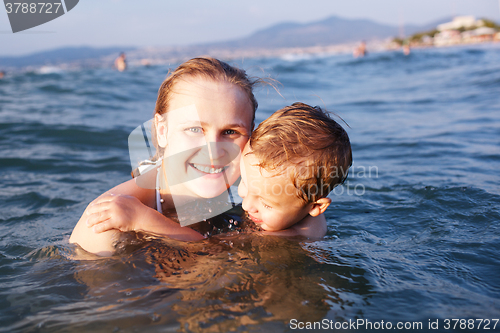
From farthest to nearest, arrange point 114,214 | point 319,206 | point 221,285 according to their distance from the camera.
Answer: point 319,206 → point 114,214 → point 221,285

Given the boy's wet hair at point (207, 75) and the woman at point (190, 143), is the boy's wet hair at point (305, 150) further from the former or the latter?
the boy's wet hair at point (207, 75)

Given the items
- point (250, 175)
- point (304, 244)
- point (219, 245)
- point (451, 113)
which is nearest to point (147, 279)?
point (219, 245)

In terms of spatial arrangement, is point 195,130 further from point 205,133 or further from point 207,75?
point 207,75

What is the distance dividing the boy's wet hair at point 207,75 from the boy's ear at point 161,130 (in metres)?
0.05

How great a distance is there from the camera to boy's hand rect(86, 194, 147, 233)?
2.14m

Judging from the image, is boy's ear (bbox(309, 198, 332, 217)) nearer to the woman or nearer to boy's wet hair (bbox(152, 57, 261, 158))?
the woman

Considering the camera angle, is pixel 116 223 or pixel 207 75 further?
pixel 207 75

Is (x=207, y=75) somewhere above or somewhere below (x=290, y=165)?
above

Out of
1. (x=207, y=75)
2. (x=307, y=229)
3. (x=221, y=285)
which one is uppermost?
(x=207, y=75)

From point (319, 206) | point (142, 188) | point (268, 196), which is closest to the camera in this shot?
point (268, 196)

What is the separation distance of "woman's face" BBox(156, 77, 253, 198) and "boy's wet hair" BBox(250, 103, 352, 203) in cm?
22

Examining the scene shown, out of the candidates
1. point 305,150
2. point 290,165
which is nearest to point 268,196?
point 290,165

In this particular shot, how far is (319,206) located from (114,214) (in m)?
1.32

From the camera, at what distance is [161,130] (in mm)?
2768
